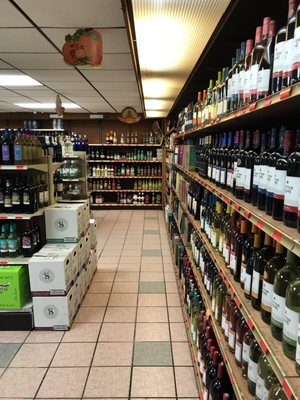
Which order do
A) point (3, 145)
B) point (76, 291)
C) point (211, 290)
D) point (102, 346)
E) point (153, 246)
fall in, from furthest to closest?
1. point (153, 246)
2. point (76, 291)
3. point (3, 145)
4. point (102, 346)
5. point (211, 290)

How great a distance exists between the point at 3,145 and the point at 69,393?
2264 millimetres

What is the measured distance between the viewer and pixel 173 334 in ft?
10.2

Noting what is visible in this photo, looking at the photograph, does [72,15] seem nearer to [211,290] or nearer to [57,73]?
[57,73]

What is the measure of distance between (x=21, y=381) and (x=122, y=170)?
7297 millimetres

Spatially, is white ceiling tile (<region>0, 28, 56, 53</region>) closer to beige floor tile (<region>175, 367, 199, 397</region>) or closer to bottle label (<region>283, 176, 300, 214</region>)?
bottle label (<region>283, 176, 300, 214</region>)

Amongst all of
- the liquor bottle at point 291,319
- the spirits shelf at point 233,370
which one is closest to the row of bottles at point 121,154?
the spirits shelf at point 233,370

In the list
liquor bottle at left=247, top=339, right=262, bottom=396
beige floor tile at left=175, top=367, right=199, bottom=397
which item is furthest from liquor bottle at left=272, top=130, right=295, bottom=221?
beige floor tile at left=175, top=367, right=199, bottom=397

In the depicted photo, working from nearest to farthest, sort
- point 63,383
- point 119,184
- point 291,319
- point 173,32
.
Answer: point 291,319 < point 173,32 < point 63,383 < point 119,184

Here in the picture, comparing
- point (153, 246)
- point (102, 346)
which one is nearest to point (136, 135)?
point (153, 246)

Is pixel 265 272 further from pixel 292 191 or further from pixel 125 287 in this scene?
pixel 125 287

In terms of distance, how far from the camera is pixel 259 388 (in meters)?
1.27

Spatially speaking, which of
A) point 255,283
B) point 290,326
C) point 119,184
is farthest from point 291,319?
point 119,184

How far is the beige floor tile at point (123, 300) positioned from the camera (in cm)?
373

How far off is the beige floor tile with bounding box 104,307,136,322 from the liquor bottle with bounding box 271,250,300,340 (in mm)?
2466
